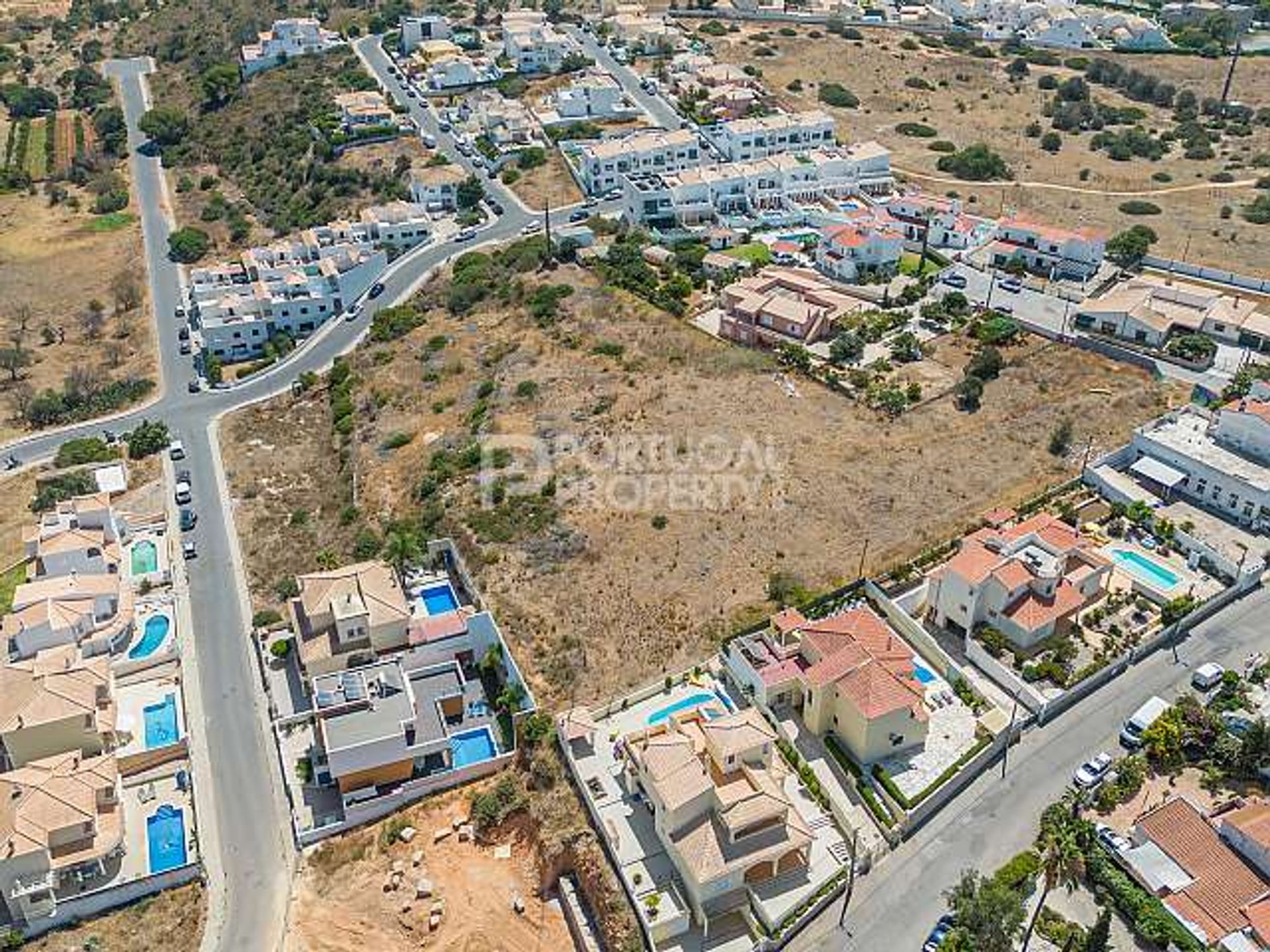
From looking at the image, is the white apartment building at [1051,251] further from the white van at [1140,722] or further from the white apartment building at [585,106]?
the white apartment building at [585,106]

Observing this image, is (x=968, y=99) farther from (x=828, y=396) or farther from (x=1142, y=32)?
(x=828, y=396)

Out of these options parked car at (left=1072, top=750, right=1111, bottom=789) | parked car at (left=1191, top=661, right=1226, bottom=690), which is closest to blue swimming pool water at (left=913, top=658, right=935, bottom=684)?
parked car at (left=1072, top=750, right=1111, bottom=789)

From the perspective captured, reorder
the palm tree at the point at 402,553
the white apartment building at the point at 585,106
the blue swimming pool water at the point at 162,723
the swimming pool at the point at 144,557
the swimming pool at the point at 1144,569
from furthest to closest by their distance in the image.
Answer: the white apartment building at the point at 585,106
the swimming pool at the point at 144,557
the palm tree at the point at 402,553
the swimming pool at the point at 1144,569
the blue swimming pool water at the point at 162,723

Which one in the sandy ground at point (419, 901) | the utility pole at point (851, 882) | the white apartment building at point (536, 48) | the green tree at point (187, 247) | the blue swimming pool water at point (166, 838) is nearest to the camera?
the utility pole at point (851, 882)

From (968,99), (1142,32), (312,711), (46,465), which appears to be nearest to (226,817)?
(312,711)

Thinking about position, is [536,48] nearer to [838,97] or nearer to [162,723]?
[838,97]

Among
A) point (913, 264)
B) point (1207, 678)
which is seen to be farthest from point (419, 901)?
point (913, 264)

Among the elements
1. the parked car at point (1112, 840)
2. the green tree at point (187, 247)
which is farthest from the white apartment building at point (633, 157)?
the parked car at point (1112, 840)
